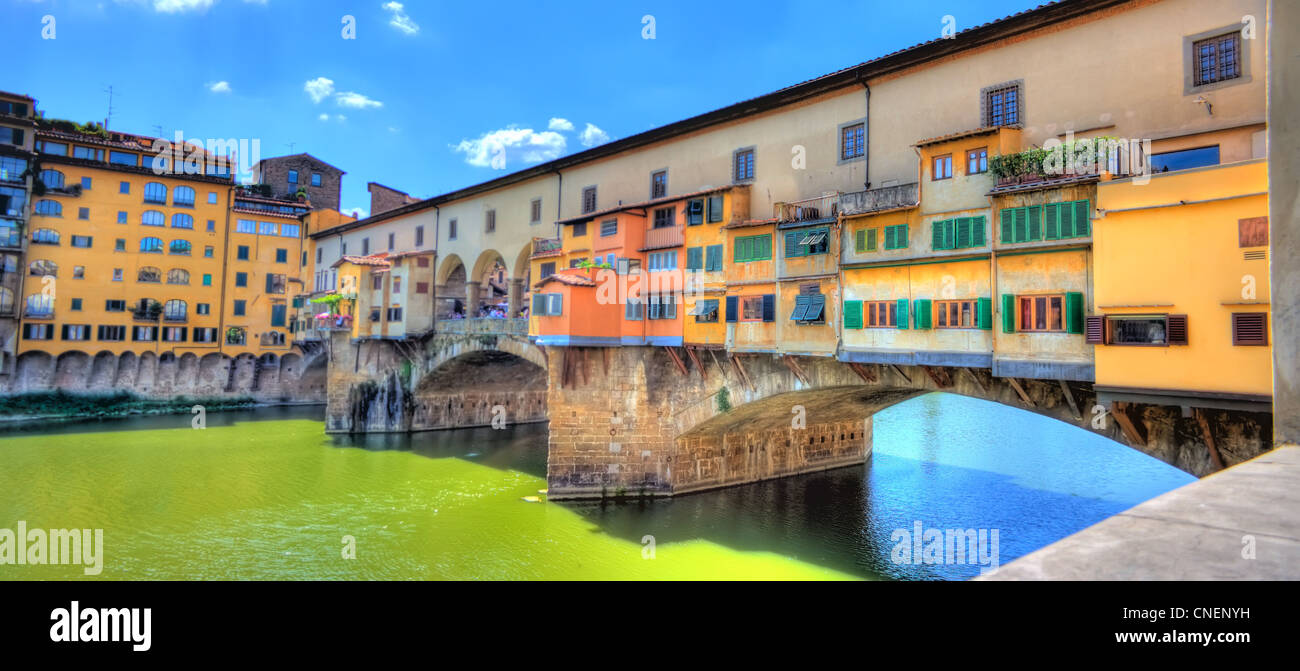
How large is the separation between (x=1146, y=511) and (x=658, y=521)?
790 inches

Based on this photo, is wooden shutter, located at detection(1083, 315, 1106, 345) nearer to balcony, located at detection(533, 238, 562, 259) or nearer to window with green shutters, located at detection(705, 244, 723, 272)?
window with green shutters, located at detection(705, 244, 723, 272)

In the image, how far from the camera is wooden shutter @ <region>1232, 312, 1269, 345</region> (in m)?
11.6

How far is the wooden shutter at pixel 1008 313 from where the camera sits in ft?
50.0

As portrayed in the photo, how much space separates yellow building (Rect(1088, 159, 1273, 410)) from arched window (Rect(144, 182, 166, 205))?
6004cm

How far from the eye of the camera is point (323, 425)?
46.0m

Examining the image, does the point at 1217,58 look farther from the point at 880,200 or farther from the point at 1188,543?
the point at 1188,543

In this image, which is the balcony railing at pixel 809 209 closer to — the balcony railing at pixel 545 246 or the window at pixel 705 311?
the window at pixel 705 311

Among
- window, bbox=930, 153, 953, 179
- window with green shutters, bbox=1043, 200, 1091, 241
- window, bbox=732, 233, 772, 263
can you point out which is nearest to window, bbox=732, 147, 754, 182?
window, bbox=732, 233, 772, 263

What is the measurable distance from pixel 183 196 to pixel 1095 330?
60234 millimetres

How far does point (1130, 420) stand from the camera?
14305 mm

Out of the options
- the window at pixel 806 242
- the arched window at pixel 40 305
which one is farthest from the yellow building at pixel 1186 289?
the arched window at pixel 40 305

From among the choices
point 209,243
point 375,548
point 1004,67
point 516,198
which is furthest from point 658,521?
point 209,243

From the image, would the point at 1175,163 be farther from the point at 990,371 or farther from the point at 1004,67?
the point at 990,371
